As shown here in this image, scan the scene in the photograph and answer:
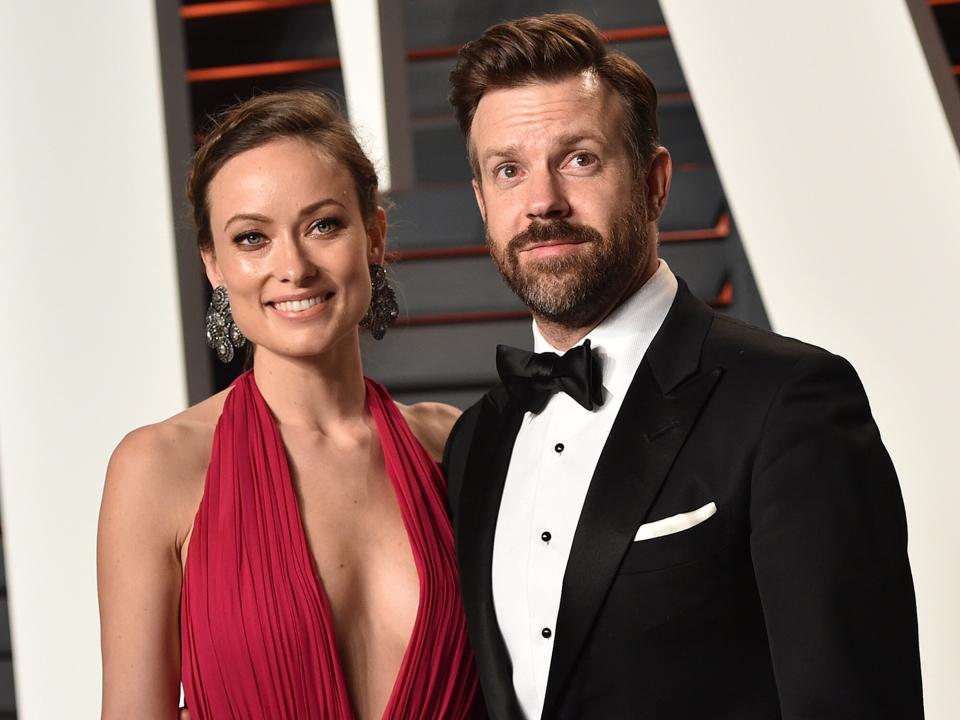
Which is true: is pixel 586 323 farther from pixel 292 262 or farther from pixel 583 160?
pixel 292 262

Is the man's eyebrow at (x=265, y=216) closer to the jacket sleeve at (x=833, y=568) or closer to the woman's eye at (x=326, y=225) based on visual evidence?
the woman's eye at (x=326, y=225)

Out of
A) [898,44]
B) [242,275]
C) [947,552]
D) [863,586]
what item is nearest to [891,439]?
[947,552]

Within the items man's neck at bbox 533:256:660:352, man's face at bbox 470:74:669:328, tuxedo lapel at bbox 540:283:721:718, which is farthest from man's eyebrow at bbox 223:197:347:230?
tuxedo lapel at bbox 540:283:721:718

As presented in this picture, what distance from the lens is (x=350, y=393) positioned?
210 centimetres

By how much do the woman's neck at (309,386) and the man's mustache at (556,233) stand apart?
51cm

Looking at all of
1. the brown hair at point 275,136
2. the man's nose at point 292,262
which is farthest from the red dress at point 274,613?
the brown hair at point 275,136

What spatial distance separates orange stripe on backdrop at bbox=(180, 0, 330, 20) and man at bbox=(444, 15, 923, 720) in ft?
5.04

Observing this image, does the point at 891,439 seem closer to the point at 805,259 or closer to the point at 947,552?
the point at 947,552

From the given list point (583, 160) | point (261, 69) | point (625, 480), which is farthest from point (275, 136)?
point (261, 69)

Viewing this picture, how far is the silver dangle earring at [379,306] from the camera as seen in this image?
213 cm

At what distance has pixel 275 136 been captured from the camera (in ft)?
6.50

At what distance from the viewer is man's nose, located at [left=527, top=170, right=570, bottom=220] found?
5.40 ft

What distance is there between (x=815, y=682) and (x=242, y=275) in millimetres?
1090

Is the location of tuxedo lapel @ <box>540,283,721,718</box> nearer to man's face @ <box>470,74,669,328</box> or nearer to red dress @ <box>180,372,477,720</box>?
man's face @ <box>470,74,669,328</box>
